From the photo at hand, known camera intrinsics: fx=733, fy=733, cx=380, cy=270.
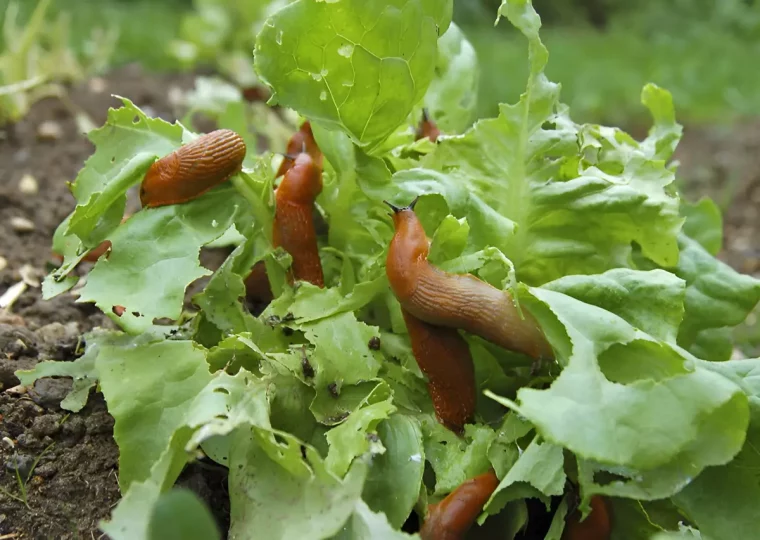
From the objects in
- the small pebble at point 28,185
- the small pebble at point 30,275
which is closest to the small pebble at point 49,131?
the small pebble at point 28,185

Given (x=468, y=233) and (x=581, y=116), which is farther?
(x=581, y=116)

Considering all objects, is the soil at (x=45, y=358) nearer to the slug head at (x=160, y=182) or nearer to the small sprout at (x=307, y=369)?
the small sprout at (x=307, y=369)

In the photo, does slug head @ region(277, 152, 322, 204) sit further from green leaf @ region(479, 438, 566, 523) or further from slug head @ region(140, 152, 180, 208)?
green leaf @ region(479, 438, 566, 523)

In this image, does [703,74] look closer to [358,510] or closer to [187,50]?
[187,50]

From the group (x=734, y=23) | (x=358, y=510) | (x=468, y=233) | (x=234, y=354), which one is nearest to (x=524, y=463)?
(x=358, y=510)

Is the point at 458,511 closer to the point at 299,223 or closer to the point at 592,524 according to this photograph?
the point at 592,524

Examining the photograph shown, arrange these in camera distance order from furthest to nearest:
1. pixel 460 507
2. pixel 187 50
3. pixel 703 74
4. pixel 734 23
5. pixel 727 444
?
pixel 734 23 < pixel 703 74 < pixel 187 50 < pixel 460 507 < pixel 727 444

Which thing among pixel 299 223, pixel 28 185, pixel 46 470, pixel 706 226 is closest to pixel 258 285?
pixel 299 223
